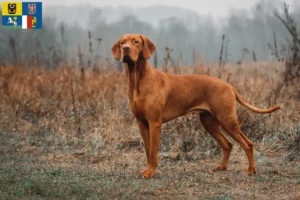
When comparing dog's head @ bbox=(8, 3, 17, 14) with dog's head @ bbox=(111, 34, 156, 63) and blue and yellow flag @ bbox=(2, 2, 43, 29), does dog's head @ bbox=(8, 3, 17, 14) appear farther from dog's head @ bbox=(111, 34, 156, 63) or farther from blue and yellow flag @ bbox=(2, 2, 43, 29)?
→ dog's head @ bbox=(111, 34, 156, 63)

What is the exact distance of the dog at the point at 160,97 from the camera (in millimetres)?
5910

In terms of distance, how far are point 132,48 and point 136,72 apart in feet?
1.08

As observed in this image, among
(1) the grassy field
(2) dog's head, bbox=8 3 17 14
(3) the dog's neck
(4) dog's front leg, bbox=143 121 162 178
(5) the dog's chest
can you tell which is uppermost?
(2) dog's head, bbox=8 3 17 14

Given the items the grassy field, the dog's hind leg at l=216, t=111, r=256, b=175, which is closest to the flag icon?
the grassy field

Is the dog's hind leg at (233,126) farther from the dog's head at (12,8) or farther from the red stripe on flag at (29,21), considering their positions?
the dog's head at (12,8)

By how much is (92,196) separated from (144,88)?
158 cm

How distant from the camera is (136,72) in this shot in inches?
236

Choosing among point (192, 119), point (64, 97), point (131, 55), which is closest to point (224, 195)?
point (131, 55)

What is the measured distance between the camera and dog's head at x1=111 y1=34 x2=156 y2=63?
5.76m

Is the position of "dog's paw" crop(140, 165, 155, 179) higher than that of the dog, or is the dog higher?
the dog

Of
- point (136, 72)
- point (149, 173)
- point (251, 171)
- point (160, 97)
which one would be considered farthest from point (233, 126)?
point (136, 72)

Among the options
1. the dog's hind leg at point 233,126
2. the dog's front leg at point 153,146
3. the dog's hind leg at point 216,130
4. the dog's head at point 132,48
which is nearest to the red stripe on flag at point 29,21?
the dog's head at point 132,48

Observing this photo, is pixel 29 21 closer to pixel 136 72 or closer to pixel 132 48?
pixel 136 72

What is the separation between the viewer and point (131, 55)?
18.9ft
